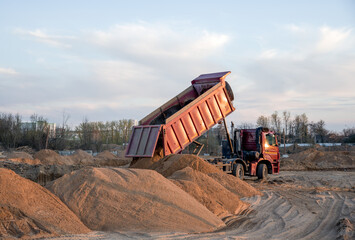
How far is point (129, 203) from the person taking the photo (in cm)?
789

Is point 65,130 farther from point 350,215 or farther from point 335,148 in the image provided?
point 350,215

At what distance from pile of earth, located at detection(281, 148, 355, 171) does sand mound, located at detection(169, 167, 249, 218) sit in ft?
63.1

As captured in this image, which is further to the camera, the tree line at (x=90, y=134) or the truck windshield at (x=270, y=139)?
the tree line at (x=90, y=134)

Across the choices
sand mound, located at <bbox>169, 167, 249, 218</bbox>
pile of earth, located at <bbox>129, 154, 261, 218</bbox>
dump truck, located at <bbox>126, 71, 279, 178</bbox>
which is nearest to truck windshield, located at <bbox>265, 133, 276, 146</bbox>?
dump truck, located at <bbox>126, 71, 279, 178</bbox>

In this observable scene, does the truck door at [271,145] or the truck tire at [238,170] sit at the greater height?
the truck door at [271,145]

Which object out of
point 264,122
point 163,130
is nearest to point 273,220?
point 163,130

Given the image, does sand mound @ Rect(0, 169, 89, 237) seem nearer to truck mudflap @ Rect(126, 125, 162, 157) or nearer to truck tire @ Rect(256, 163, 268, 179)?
truck mudflap @ Rect(126, 125, 162, 157)

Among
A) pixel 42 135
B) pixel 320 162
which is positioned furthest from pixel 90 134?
pixel 320 162

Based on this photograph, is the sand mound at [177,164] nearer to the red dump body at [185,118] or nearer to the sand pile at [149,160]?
the sand pile at [149,160]

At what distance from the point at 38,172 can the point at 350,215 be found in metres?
10.4

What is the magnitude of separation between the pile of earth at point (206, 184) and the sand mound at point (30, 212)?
3753mm

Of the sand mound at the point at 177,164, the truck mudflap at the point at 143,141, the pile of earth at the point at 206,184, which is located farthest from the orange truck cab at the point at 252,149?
the truck mudflap at the point at 143,141

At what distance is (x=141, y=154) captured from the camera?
45.1 ft

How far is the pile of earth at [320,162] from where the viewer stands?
2961 centimetres
